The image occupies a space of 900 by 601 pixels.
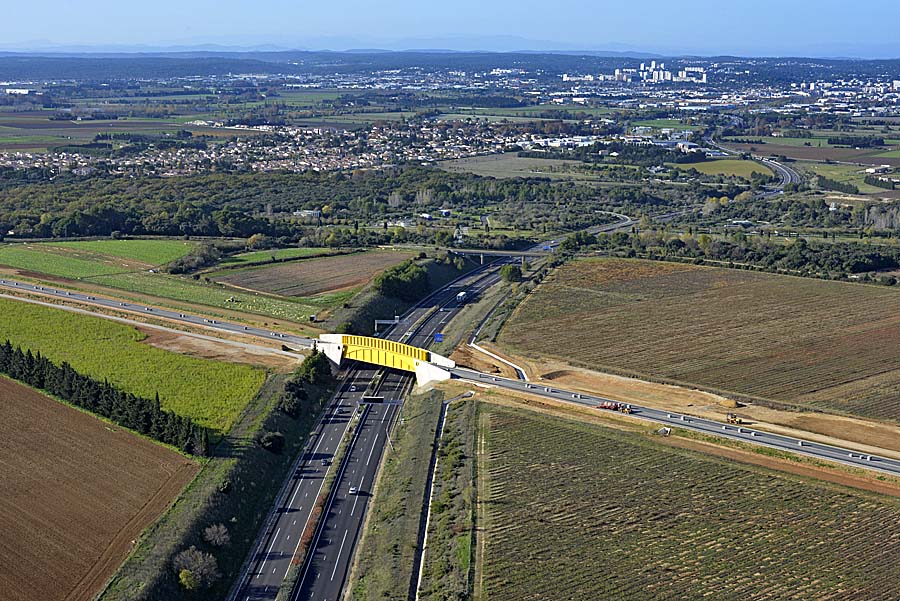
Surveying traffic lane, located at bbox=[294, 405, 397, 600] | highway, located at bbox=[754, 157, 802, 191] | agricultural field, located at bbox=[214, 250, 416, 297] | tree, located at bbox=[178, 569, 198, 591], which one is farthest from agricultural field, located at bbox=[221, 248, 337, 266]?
highway, located at bbox=[754, 157, 802, 191]

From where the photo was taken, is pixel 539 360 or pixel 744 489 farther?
pixel 539 360

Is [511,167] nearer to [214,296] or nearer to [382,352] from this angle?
[214,296]

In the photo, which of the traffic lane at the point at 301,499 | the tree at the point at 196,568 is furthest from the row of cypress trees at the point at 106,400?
the tree at the point at 196,568

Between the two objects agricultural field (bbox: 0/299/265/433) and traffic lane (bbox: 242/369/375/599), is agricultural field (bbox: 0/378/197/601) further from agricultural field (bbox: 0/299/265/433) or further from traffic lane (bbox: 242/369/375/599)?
agricultural field (bbox: 0/299/265/433)

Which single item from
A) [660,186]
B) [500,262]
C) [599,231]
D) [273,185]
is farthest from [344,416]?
[660,186]

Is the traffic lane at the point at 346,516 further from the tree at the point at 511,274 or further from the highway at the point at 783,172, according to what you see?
the highway at the point at 783,172

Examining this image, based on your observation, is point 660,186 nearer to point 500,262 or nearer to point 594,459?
point 500,262
